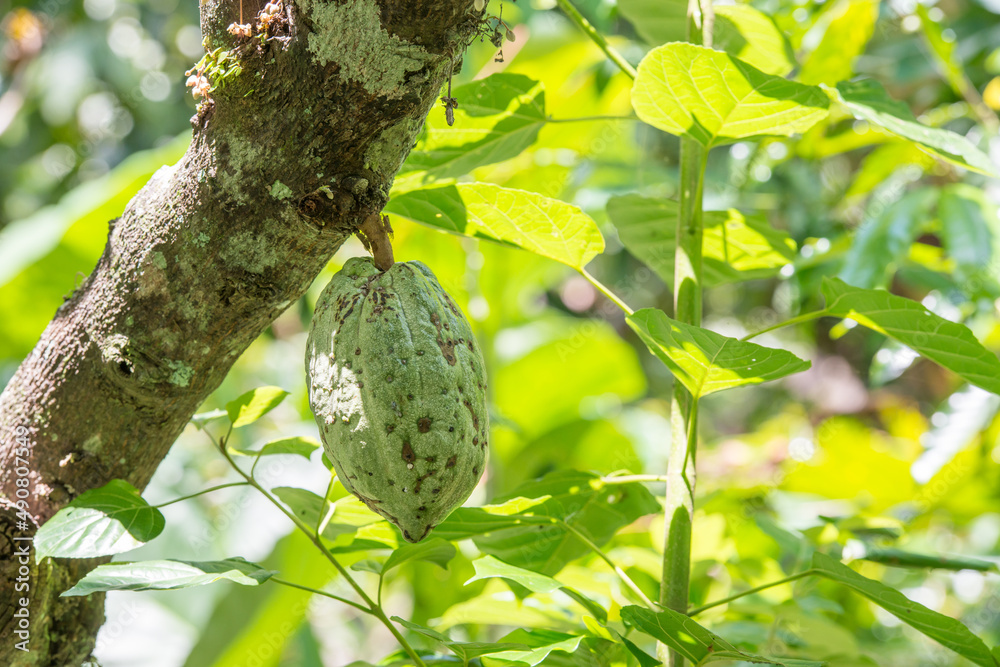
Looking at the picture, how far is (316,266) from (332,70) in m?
0.15

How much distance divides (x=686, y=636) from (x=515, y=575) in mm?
142

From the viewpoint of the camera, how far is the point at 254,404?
72 cm

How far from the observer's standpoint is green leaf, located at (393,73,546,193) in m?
0.76

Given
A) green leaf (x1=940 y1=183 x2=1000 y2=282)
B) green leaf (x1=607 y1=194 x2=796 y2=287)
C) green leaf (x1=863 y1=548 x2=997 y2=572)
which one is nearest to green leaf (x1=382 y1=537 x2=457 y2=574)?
green leaf (x1=607 y1=194 x2=796 y2=287)

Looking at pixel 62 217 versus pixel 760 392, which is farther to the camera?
pixel 760 392

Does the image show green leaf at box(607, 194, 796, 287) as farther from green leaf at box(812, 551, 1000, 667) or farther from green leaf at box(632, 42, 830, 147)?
green leaf at box(812, 551, 1000, 667)

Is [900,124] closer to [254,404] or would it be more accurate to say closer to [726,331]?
[254,404]

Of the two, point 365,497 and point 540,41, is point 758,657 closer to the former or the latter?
point 365,497

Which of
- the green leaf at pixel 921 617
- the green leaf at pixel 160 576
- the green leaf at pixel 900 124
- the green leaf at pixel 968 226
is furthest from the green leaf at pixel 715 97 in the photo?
the green leaf at pixel 968 226

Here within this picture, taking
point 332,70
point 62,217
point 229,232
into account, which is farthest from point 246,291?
point 62,217

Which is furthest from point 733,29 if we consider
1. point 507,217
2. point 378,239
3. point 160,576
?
point 160,576

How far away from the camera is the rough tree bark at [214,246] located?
1.78 feet

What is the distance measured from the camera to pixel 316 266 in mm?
619

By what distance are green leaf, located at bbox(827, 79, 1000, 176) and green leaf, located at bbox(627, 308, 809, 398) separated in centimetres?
23
